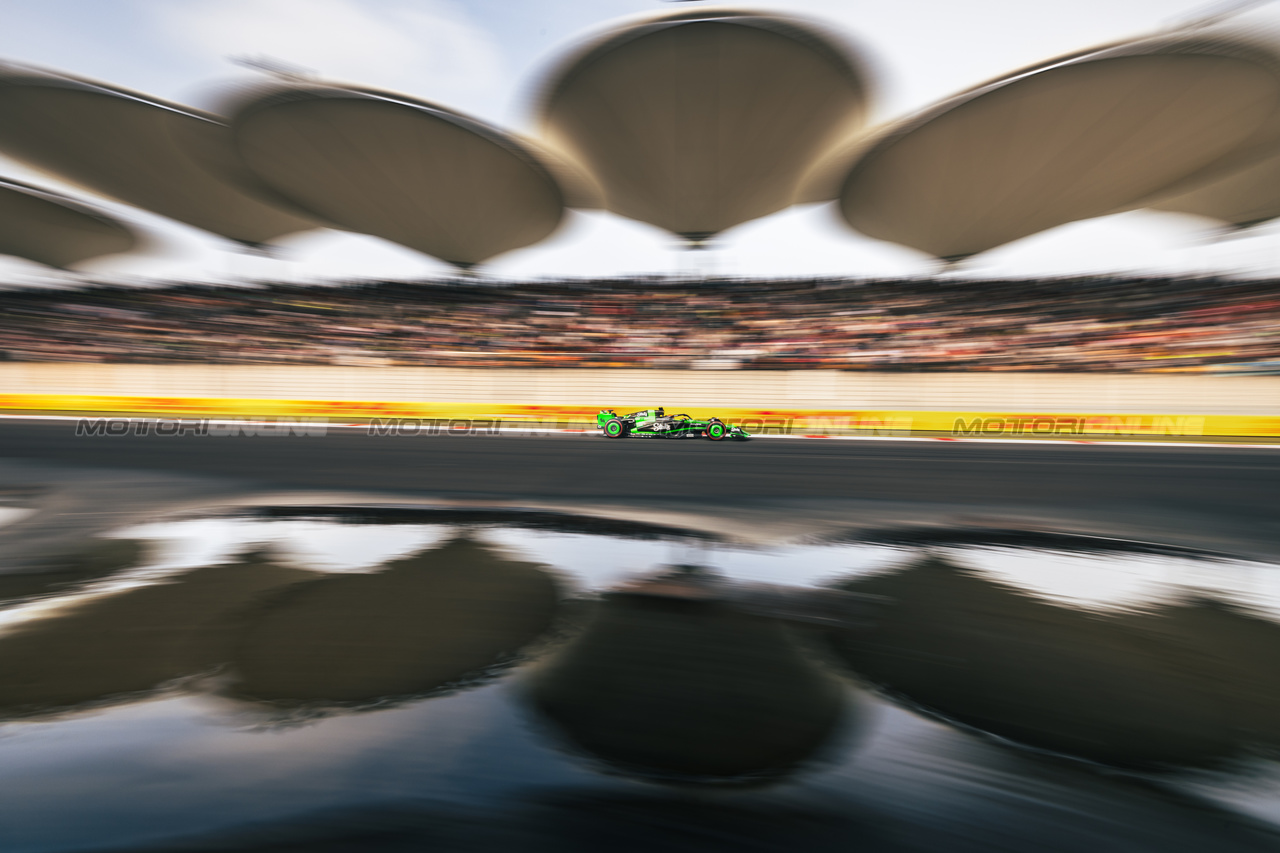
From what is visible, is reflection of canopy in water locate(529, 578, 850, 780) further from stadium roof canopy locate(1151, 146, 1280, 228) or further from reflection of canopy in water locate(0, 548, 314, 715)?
stadium roof canopy locate(1151, 146, 1280, 228)

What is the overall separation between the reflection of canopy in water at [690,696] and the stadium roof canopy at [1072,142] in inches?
936

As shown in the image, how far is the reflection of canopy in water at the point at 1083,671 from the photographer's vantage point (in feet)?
7.09

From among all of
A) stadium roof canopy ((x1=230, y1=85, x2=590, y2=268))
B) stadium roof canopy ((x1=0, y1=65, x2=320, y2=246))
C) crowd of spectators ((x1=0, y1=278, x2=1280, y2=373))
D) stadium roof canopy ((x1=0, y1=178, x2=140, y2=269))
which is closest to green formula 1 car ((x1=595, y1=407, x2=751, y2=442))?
crowd of spectators ((x1=0, y1=278, x2=1280, y2=373))

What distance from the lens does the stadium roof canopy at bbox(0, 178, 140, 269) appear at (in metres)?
30.9

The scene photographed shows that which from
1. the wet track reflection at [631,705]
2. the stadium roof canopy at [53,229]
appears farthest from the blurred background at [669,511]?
the stadium roof canopy at [53,229]

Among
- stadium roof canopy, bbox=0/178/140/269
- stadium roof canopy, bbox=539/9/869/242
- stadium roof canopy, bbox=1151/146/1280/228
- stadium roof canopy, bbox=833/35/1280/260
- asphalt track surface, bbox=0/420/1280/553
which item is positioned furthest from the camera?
stadium roof canopy, bbox=0/178/140/269

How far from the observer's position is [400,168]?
26.0 meters

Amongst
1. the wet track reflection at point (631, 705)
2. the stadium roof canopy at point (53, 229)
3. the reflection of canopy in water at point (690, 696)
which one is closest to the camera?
the wet track reflection at point (631, 705)

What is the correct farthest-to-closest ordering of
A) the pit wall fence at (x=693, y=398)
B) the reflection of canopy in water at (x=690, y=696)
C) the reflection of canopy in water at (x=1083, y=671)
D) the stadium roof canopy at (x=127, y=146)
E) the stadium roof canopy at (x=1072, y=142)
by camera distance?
the stadium roof canopy at (x=127, y=146), the stadium roof canopy at (x=1072, y=142), the pit wall fence at (x=693, y=398), the reflection of canopy in water at (x=1083, y=671), the reflection of canopy in water at (x=690, y=696)

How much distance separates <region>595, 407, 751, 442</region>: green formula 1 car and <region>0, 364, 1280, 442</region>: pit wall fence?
3073 millimetres

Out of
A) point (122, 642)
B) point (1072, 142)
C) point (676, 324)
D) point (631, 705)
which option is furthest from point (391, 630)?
point (1072, 142)

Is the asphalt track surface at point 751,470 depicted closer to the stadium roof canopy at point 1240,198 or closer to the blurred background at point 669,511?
the blurred background at point 669,511

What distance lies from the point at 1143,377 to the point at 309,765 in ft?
75.9

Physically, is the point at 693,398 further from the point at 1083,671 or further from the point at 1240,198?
the point at 1240,198
